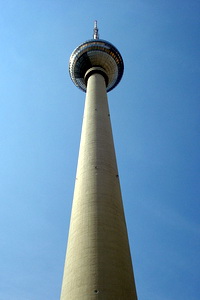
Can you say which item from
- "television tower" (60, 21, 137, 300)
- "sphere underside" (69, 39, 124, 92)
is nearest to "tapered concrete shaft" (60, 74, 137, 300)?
"television tower" (60, 21, 137, 300)

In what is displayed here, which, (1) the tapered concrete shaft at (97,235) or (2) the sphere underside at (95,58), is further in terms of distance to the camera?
(2) the sphere underside at (95,58)

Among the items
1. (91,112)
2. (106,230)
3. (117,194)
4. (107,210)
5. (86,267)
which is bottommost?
(86,267)

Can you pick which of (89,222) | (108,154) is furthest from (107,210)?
(108,154)

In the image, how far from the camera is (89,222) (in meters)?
17.3

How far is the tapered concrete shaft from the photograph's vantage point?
14305 millimetres

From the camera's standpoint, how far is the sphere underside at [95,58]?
4106 centimetres

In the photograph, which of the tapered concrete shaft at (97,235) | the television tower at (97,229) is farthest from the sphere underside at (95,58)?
the tapered concrete shaft at (97,235)

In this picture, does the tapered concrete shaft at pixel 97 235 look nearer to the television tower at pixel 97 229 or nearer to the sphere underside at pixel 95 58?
the television tower at pixel 97 229

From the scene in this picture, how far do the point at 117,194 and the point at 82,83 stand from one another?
27.8 metres

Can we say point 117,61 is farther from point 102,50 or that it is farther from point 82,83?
point 82,83

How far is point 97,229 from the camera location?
55.0 feet

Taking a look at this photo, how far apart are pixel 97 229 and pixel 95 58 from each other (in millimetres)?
30362

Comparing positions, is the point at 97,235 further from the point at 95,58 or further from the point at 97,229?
the point at 95,58

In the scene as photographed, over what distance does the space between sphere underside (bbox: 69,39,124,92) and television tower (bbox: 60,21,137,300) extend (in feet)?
44.8
